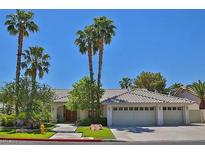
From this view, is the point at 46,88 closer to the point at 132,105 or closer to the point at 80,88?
the point at 80,88

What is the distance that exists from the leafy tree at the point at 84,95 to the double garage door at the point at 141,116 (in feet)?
7.57

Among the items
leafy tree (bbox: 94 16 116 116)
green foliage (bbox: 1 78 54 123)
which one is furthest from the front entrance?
green foliage (bbox: 1 78 54 123)

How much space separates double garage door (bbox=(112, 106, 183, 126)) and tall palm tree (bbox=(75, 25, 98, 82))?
17.1ft

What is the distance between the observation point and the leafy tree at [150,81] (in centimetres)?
5569

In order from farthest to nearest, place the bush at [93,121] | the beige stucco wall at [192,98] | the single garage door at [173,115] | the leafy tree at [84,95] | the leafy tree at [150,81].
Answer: the leafy tree at [150,81] → the beige stucco wall at [192,98] → the single garage door at [173,115] → the leafy tree at [84,95] → the bush at [93,121]

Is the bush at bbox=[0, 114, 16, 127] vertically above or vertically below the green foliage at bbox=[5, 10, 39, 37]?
below

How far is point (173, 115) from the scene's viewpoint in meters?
31.8

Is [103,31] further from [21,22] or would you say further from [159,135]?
[159,135]

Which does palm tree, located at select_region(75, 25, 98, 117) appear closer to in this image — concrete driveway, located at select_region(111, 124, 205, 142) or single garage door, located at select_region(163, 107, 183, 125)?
single garage door, located at select_region(163, 107, 183, 125)

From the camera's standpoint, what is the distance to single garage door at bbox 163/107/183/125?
31547mm

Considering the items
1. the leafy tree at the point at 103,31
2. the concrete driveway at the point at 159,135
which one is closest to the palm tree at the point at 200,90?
the leafy tree at the point at 103,31

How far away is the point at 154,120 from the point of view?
3119 cm

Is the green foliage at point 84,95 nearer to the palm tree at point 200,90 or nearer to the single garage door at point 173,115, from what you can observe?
the single garage door at point 173,115
